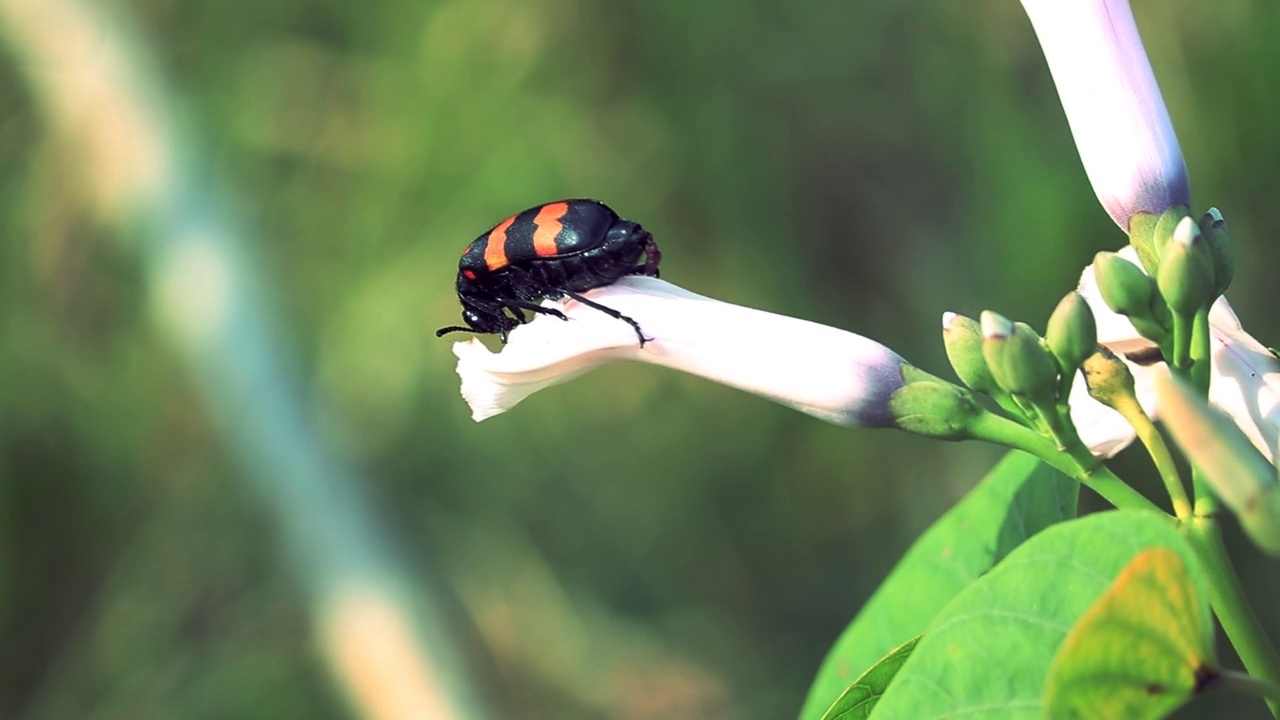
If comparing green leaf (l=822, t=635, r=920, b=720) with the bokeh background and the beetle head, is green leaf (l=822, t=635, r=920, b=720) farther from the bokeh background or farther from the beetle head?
the bokeh background

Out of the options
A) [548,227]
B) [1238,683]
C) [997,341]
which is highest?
[548,227]

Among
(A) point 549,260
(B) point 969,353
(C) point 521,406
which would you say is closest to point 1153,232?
(B) point 969,353

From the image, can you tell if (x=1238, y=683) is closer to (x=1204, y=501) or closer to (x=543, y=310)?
(x=1204, y=501)

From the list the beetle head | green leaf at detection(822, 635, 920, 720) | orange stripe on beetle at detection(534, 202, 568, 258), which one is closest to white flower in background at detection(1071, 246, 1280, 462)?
green leaf at detection(822, 635, 920, 720)

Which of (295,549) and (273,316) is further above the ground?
(273,316)

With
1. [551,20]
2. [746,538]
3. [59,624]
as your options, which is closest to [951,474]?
[746,538]

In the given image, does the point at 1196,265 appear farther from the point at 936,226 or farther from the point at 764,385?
the point at 936,226
